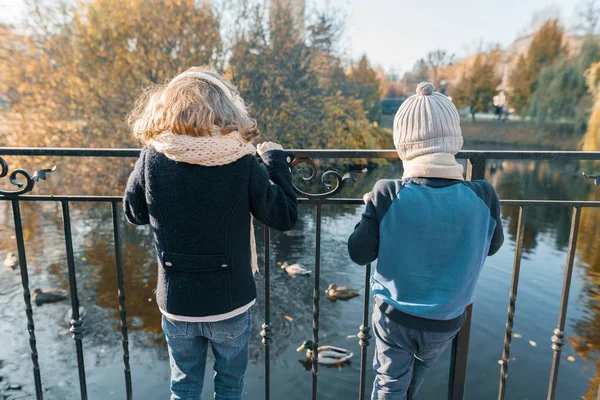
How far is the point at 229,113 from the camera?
1.35 metres

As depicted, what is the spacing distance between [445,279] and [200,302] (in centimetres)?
83

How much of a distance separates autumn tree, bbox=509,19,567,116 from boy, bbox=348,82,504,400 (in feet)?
105

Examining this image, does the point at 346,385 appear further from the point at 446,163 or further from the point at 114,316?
the point at 446,163

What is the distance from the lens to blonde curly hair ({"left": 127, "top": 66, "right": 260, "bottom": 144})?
1.30 m

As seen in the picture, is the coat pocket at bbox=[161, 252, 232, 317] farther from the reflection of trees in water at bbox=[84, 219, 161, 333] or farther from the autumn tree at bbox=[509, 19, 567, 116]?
the autumn tree at bbox=[509, 19, 567, 116]

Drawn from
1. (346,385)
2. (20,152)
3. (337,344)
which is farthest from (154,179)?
(337,344)

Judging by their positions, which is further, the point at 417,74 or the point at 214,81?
the point at 417,74

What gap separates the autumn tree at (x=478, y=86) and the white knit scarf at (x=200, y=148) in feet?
129

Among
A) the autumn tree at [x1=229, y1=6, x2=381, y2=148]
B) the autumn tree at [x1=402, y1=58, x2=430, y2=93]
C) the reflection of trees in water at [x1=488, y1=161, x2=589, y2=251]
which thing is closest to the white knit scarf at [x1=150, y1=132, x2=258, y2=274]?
the reflection of trees in water at [x1=488, y1=161, x2=589, y2=251]

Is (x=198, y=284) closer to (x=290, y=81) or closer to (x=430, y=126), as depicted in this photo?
(x=430, y=126)

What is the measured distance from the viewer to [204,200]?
133cm

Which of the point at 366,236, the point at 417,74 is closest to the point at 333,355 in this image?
the point at 366,236

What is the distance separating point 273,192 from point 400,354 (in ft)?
2.50

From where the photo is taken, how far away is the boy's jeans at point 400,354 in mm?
1454
